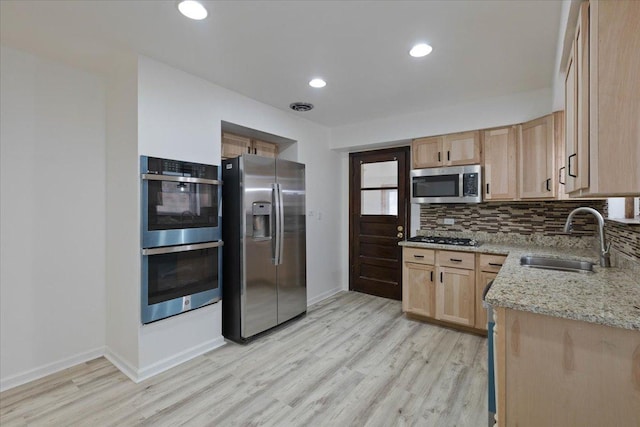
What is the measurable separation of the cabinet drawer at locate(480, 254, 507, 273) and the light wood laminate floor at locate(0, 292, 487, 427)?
72 cm

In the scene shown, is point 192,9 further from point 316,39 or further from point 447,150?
point 447,150

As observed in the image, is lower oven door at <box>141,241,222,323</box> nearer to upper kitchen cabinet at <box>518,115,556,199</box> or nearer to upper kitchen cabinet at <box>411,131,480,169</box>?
upper kitchen cabinet at <box>411,131,480,169</box>

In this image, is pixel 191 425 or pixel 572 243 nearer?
pixel 191 425

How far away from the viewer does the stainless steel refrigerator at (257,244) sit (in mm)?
2812

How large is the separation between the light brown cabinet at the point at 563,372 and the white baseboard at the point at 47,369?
312 cm

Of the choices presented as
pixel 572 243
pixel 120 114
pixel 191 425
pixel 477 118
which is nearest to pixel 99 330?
pixel 191 425

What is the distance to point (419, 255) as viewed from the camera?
3.34 metres

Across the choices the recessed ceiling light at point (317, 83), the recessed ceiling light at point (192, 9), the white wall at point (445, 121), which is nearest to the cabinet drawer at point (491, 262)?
the white wall at point (445, 121)

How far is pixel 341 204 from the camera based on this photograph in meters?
4.69

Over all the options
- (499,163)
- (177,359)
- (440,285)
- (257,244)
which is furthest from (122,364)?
(499,163)

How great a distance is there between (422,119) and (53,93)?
11.9 ft

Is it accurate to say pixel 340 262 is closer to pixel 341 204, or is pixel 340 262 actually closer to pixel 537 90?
pixel 341 204

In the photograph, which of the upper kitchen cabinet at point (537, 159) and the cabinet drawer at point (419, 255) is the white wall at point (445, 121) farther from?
the cabinet drawer at point (419, 255)

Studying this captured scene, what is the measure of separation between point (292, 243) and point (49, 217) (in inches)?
83.8
